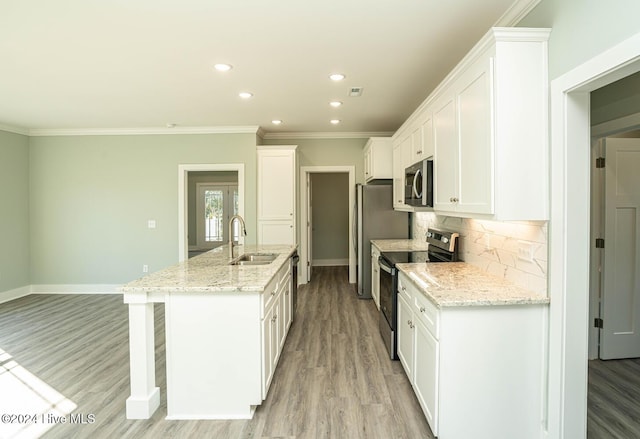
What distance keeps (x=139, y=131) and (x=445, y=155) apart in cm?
471

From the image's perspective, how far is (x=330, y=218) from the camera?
25.2ft

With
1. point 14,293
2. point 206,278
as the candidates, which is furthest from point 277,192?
point 14,293

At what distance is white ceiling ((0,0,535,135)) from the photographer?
82.0 inches

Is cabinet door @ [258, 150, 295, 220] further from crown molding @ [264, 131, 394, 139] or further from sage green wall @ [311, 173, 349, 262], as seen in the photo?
sage green wall @ [311, 173, 349, 262]

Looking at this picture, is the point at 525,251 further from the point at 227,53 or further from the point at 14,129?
the point at 14,129

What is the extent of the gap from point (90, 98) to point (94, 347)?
2694 millimetres

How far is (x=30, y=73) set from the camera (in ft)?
9.90

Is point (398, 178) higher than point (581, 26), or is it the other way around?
point (581, 26)

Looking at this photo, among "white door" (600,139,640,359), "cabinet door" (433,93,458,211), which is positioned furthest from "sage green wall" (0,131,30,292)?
"white door" (600,139,640,359)

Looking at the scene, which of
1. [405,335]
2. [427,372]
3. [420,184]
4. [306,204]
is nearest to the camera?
[427,372]

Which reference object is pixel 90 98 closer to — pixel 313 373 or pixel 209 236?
pixel 313 373

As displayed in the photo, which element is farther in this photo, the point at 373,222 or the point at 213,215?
the point at 213,215

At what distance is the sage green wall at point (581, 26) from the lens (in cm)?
133

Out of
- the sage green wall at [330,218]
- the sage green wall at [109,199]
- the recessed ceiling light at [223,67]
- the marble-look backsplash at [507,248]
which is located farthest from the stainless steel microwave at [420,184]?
the sage green wall at [330,218]
